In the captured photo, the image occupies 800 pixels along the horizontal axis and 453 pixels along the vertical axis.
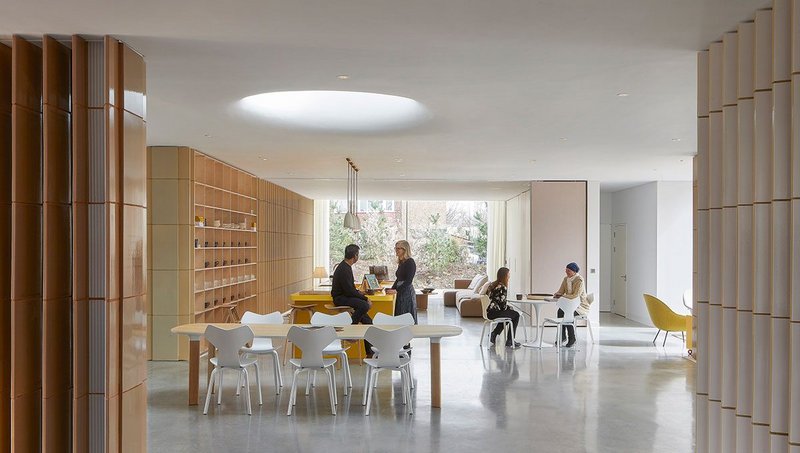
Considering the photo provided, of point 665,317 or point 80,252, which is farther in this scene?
point 665,317

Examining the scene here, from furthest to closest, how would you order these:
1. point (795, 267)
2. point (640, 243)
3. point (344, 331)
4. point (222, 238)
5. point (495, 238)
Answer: point (495, 238) → point (640, 243) → point (222, 238) → point (344, 331) → point (795, 267)

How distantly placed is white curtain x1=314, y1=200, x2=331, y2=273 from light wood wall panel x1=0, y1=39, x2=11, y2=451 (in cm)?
1580

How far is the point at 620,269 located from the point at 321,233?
9.32 m

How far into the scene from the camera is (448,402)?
650cm

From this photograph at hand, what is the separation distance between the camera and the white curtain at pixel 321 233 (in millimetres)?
20094

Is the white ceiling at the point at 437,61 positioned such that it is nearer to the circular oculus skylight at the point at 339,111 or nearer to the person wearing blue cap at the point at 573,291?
the circular oculus skylight at the point at 339,111

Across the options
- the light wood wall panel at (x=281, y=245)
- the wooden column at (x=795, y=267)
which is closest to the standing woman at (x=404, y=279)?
the light wood wall panel at (x=281, y=245)

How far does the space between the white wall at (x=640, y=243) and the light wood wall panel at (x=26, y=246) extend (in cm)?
1062

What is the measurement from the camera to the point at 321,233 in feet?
66.5

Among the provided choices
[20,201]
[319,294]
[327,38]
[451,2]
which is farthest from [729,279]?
[319,294]

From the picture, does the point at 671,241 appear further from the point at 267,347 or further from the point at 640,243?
the point at 267,347

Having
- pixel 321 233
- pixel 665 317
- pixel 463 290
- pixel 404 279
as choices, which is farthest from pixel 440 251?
pixel 404 279

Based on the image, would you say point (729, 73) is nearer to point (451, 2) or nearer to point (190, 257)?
point (451, 2)

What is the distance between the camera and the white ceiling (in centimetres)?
364
